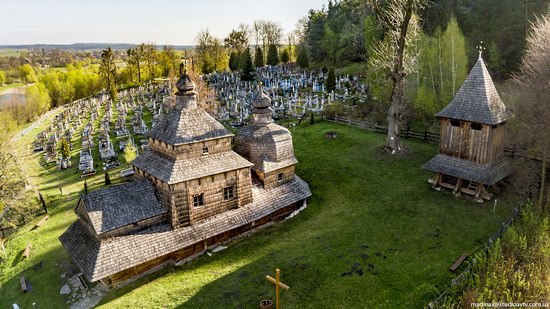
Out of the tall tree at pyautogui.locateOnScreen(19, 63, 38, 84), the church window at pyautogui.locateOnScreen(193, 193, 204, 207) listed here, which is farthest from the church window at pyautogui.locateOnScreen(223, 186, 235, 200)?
the tall tree at pyautogui.locateOnScreen(19, 63, 38, 84)

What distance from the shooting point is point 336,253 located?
16.9m

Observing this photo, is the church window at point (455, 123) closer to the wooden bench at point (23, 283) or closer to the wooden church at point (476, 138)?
the wooden church at point (476, 138)

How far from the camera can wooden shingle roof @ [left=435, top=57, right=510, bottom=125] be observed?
19.0 meters

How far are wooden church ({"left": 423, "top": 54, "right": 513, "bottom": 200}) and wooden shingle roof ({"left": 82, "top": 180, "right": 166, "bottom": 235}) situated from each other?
1537 centimetres

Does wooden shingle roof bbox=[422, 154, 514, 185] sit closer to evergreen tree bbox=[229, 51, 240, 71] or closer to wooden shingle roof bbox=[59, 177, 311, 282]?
wooden shingle roof bbox=[59, 177, 311, 282]

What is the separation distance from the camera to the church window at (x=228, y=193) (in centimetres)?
1939

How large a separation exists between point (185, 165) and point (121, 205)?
3.42 meters

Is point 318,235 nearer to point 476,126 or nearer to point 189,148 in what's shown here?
point 189,148

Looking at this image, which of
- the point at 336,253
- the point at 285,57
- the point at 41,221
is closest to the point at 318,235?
the point at 336,253

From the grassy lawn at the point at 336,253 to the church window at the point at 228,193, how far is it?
2.38 meters

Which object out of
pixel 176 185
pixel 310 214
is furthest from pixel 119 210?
pixel 310 214

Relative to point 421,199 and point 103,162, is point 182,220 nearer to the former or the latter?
point 421,199

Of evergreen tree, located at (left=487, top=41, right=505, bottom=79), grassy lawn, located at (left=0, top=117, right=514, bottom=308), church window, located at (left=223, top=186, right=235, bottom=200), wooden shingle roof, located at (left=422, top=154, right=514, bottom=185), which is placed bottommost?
grassy lawn, located at (left=0, top=117, right=514, bottom=308)

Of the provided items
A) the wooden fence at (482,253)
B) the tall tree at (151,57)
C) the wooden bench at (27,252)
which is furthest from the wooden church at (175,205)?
the tall tree at (151,57)
